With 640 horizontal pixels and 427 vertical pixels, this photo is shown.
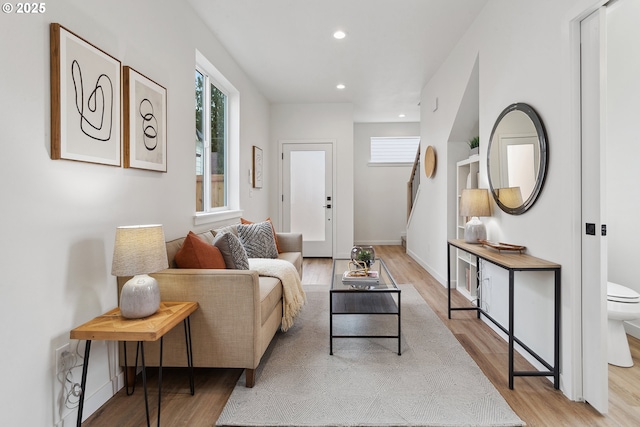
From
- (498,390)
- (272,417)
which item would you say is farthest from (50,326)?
(498,390)

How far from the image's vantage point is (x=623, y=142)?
8.71 feet

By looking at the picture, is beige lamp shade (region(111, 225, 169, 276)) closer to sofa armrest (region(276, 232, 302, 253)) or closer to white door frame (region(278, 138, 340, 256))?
sofa armrest (region(276, 232, 302, 253))

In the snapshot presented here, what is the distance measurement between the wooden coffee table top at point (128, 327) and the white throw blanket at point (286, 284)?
3.11 ft

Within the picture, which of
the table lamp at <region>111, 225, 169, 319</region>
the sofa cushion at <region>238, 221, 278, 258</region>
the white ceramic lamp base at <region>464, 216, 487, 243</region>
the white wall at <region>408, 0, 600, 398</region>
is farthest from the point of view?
the sofa cushion at <region>238, 221, 278, 258</region>

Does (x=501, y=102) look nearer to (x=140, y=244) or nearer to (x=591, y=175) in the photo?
(x=591, y=175)

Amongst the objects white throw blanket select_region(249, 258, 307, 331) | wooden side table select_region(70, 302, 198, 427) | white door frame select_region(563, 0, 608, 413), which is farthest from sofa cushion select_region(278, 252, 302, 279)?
white door frame select_region(563, 0, 608, 413)

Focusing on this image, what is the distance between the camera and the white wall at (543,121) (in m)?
1.83

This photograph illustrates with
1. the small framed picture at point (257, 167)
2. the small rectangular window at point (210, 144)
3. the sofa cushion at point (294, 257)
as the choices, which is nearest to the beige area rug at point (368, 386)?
the sofa cushion at point (294, 257)

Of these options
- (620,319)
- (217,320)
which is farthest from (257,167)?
(620,319)

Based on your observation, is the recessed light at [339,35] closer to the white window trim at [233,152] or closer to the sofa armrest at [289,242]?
the white window trim at [233,152]

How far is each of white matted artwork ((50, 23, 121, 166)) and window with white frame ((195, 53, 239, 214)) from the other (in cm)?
142

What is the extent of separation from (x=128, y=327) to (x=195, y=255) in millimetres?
696

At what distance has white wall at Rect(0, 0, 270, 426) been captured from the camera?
4.26 ft

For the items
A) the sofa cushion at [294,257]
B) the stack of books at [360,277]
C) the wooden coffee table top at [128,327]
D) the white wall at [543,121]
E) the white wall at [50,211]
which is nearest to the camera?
the white wall at [50,211]
